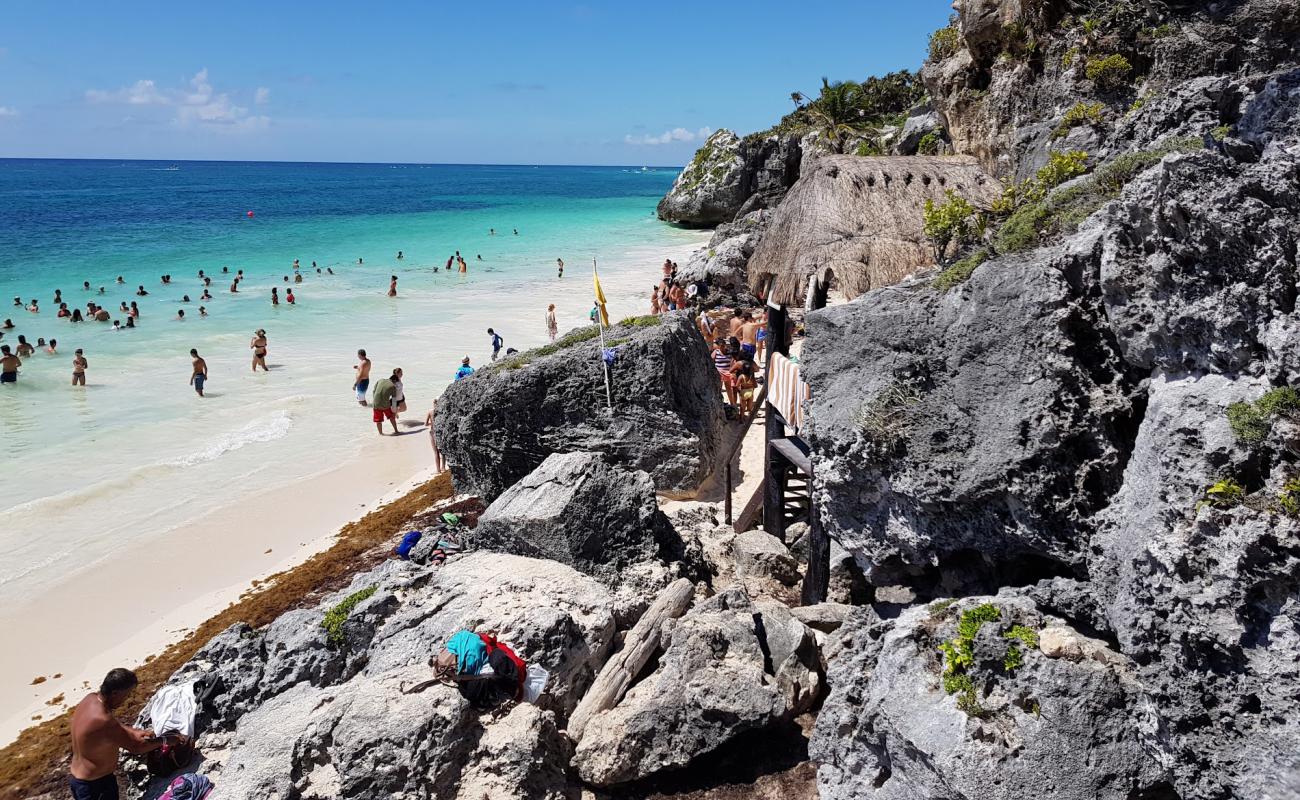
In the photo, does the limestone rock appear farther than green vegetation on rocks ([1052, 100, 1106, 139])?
Yes

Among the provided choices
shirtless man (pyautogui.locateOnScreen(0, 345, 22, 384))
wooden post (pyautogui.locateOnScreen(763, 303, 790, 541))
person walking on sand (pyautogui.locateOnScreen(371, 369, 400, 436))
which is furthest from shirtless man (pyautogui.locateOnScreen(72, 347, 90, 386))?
wooden post (pyautogui.locateOnScreen(763, 303, 790, 541))

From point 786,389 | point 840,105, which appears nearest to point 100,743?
point 786,389

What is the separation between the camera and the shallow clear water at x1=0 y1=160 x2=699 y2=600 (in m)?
14.2

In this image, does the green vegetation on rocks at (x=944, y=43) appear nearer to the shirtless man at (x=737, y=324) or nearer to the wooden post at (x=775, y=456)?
the shirtless man at (x=737, y=324)

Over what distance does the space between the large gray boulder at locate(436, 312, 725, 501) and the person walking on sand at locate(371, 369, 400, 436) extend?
541 cm

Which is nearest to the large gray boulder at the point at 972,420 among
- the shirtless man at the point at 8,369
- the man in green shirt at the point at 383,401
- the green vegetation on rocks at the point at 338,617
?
the green vegetation on rocks at the point at 338,617

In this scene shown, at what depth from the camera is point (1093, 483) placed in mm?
4941

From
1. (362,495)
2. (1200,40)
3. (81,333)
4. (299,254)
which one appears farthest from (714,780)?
(299,254)

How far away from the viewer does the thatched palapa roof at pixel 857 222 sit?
9812mm

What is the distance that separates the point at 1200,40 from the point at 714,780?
12.2 metres

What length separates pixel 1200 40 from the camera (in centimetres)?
1123

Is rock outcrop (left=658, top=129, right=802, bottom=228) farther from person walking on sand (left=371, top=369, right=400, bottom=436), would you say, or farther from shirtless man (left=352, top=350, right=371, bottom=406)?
person walking on sand (left=371, top=369, right=400, bottom=436)

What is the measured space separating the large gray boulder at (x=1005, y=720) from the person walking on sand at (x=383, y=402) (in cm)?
1345

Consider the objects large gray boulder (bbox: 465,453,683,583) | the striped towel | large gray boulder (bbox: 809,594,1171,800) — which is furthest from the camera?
the striped towel
